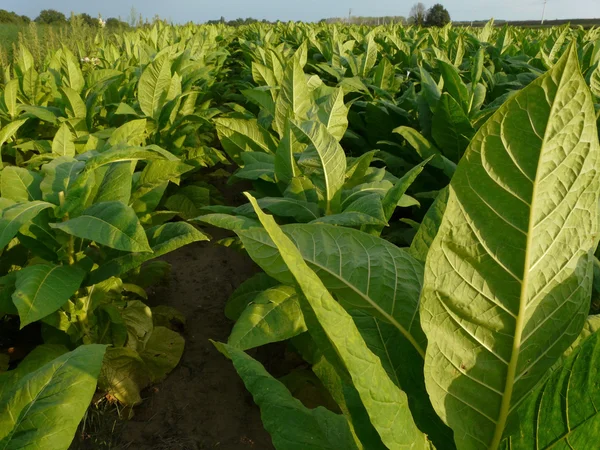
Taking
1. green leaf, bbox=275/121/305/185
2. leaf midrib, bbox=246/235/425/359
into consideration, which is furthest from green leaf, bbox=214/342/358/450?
green leaf, bbox=275/121/305/185

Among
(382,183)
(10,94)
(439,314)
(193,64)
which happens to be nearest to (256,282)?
(382,183)

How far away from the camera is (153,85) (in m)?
4.04

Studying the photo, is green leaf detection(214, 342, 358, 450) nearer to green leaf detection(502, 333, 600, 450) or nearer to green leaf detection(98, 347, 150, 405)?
green leaf detection(502, 333, 600, 450)

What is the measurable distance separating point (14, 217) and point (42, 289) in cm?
28

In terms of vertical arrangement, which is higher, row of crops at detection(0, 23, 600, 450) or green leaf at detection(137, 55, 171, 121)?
green leaf at detection(137, 55, 171, 121)

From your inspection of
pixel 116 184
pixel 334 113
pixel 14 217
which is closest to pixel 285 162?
pixel 334 113

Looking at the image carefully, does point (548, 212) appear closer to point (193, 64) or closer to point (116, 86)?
point (116, 86)

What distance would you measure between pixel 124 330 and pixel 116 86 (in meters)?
2.81

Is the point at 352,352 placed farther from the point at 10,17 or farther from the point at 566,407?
the point at 10,17

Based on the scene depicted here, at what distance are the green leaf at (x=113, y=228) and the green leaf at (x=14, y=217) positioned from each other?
11cm

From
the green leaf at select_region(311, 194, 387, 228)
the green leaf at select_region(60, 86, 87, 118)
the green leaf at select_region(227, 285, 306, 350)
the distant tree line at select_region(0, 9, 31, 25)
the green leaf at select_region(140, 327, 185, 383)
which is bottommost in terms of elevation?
the green leaf at select_region(140, 327, 185, 383)

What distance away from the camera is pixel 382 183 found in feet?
7.72

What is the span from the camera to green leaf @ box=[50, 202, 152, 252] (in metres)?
1.78

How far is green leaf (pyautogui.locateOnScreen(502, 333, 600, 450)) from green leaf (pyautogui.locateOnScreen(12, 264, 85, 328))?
1.52 m
